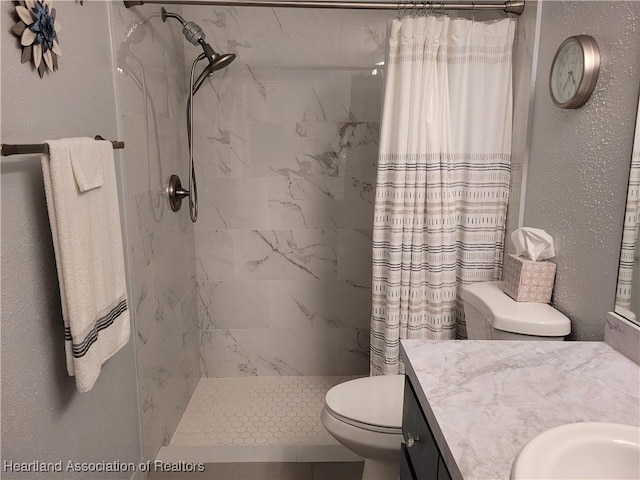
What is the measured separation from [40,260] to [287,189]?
5.25 ft

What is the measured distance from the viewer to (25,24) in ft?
3.67

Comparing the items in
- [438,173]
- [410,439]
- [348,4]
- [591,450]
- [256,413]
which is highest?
[348,4]

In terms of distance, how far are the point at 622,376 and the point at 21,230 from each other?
1.46 metres

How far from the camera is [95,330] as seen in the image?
1276 millimetres

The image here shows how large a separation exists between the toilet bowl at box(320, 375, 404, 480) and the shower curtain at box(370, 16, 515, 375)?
1.16 feet

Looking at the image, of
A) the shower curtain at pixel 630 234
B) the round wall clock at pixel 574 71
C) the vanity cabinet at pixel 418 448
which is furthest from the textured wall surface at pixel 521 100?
the vanity cabinet at pixel 418 448

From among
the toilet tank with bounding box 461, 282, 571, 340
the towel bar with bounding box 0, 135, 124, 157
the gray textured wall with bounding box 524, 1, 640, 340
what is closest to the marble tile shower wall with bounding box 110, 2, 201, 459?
the towel bar with bounding box 0, 135, 124, 157

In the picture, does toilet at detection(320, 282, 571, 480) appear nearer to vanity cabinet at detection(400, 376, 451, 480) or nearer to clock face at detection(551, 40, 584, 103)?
vanity cabinet at detection(400, 376, 451, 480)

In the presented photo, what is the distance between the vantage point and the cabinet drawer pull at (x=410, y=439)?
1.12 m

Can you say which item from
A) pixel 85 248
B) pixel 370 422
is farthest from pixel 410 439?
pixel 85 248

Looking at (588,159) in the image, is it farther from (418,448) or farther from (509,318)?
(418,448)

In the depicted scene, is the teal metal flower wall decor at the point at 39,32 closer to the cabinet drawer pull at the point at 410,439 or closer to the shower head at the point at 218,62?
the shower head at the point at 218,62

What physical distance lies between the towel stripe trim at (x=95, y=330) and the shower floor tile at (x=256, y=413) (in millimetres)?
1121

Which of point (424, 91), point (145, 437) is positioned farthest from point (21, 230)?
point (424, 91)
